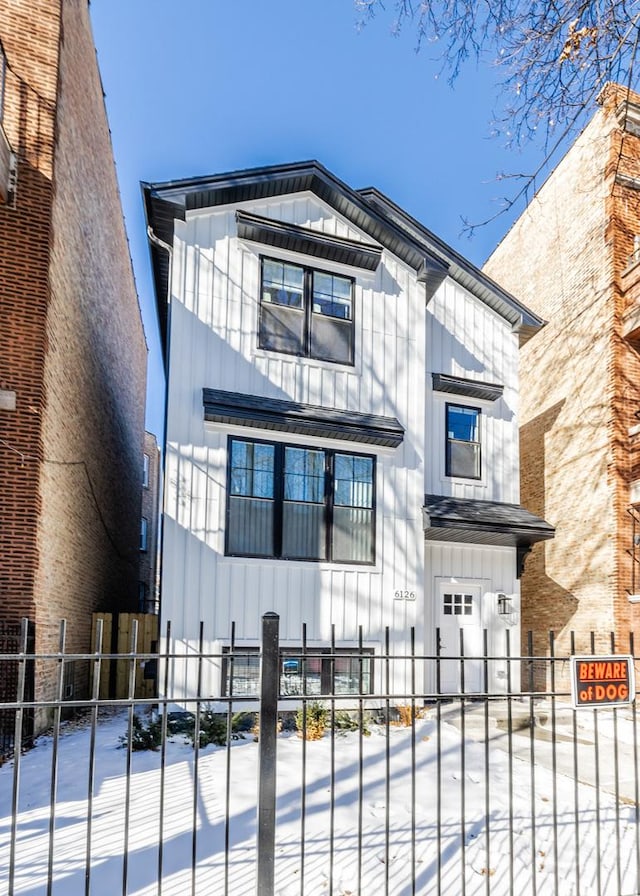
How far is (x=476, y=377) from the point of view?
13.3 metres

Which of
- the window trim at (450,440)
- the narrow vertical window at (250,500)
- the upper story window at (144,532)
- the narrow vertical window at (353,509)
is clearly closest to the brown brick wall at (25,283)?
the narrow vertical window at (250,500)

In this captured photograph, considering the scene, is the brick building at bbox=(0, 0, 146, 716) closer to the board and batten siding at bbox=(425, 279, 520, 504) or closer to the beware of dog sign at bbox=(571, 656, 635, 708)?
the board and batten siding at bbox=(425, 279, 520, 504)

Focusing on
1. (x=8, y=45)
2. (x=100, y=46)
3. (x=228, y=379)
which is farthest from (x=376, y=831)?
(x=100, y=46)

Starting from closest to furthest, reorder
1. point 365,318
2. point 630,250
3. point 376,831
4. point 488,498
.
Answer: point 376,831
point 365,318
point 488,498
point 630,250

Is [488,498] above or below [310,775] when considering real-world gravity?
above

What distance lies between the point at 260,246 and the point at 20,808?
843 cm

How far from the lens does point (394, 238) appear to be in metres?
11.7

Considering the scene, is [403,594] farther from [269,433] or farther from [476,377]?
[476,377]

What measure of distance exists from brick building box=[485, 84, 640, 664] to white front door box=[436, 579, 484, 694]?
2221mm

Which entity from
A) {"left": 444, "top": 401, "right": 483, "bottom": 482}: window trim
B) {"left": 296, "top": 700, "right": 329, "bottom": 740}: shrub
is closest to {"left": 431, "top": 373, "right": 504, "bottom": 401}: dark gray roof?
{"left": 444, "top": 401, "right": 483, "bottom": 482}: window trim

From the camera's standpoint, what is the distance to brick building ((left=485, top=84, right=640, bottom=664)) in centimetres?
1312

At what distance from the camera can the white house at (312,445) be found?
10008mm

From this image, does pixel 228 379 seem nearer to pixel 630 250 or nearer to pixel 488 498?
pixel 488 498

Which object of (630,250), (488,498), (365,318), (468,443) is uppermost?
(630,250)
